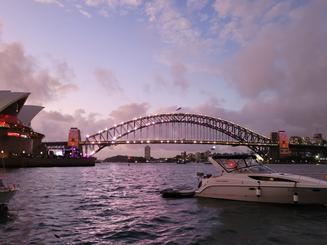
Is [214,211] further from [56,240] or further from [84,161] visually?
[84,161]

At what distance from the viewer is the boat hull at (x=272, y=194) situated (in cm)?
2238

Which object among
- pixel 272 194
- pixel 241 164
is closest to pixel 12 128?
pixel 241 164

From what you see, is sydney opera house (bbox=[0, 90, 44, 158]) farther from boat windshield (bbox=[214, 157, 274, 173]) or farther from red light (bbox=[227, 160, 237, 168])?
red light (bbox=[227, 160, 237, 168])

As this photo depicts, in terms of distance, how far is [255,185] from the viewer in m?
24.1

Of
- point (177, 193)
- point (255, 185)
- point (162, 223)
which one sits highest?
point (255, 185)

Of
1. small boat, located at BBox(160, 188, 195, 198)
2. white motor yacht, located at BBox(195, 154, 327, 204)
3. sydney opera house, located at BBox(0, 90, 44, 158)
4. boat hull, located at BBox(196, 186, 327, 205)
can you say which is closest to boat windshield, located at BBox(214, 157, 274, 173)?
white motor yacht, located at BBox(195, 154, 327, 204)

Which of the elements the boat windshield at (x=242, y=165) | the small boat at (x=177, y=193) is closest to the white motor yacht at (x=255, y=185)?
the boat windshield at (x=242, y=165)

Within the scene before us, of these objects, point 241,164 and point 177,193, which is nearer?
point 241,164

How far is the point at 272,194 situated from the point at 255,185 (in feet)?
3.83

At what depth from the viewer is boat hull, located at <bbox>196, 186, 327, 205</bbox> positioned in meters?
22.4

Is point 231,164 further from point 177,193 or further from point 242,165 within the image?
point 177,193

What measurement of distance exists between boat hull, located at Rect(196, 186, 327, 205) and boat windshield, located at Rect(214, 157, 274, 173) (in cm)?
133

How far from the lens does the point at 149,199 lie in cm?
2848

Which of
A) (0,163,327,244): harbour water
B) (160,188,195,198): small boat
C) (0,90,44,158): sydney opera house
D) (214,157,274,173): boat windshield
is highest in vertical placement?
(0,90,44,158): sydney opera house
